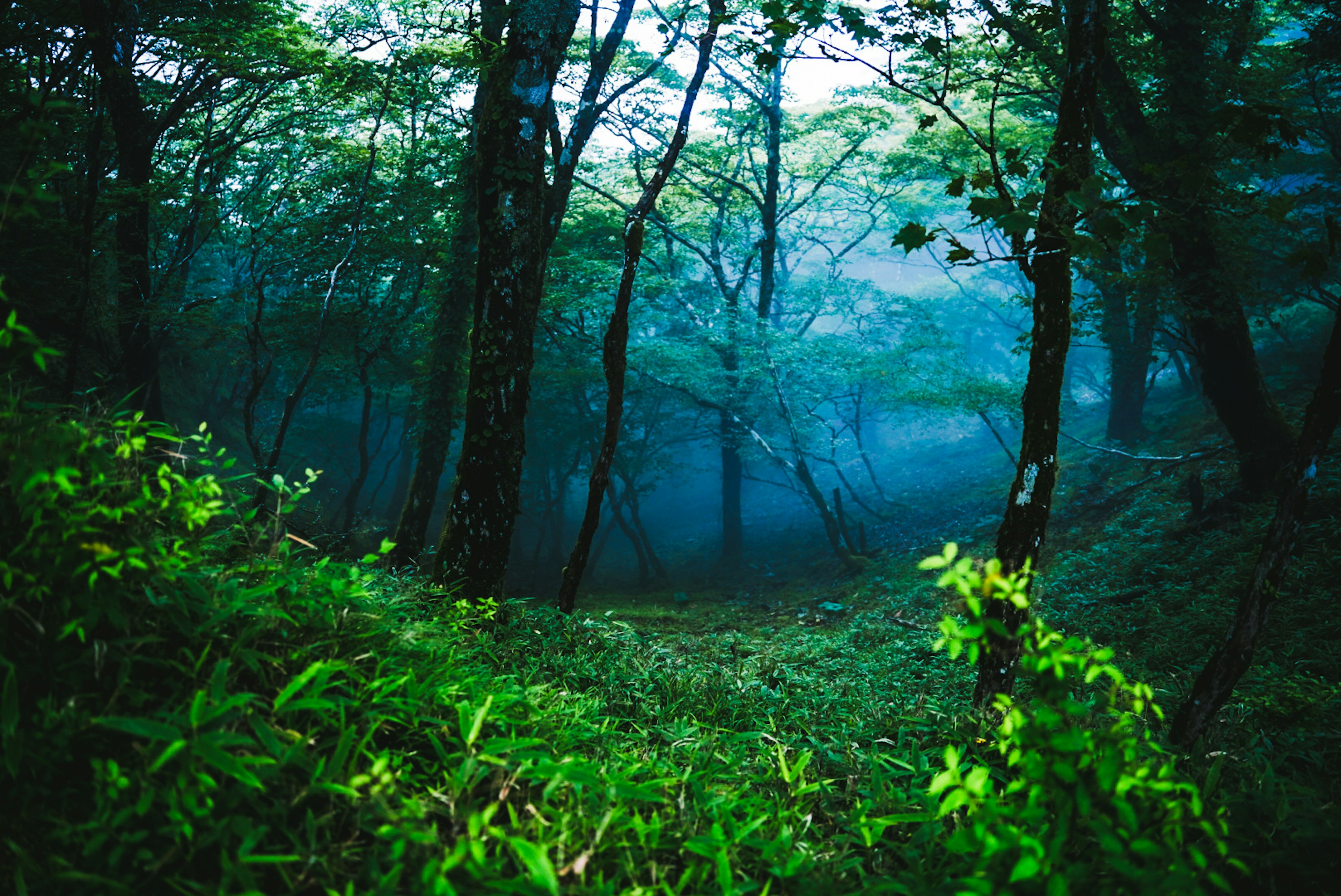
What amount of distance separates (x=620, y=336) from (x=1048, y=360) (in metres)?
3.65

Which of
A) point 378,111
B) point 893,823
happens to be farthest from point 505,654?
point 378,111

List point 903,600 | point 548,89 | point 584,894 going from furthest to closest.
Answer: point 903,600, point 548,89, point 584,894

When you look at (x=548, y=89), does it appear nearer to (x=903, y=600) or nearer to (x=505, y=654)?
(x=505, y=654)

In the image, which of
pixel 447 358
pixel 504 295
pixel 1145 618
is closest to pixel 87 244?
pixel 447 358

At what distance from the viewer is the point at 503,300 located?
493 centimetres

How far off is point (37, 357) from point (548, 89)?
4295mm

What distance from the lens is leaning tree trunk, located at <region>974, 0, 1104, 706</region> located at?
11.4 feet

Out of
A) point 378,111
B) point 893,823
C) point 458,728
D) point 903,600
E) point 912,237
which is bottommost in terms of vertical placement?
point 903,600

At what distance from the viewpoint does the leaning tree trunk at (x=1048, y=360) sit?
3471 mm

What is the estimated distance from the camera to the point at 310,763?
1.80 metres

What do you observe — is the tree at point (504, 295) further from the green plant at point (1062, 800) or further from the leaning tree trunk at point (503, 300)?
→ the green plant at point (1062, 800)

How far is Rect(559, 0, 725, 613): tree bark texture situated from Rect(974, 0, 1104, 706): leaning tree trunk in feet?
10.5

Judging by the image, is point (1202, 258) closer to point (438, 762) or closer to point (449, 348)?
point (438, 762)

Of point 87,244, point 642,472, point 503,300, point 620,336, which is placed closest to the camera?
point 503,300
